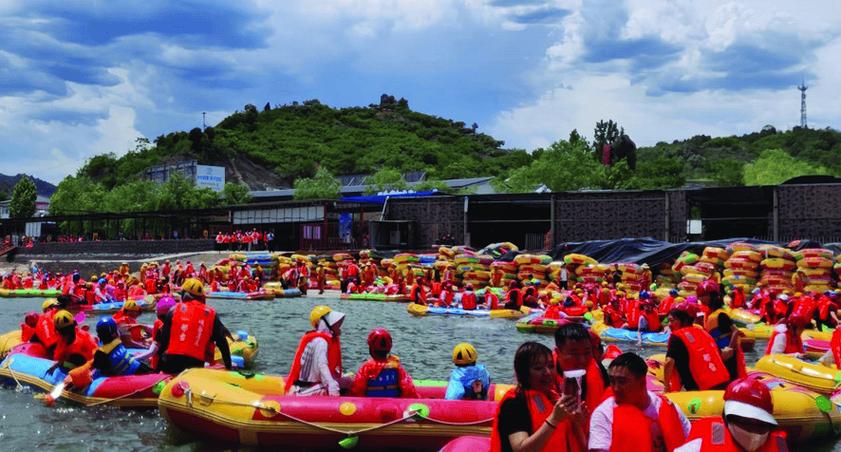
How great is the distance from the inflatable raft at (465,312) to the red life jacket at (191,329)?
13.6 m

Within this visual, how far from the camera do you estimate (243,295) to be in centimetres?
3025

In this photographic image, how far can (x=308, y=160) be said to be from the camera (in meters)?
125

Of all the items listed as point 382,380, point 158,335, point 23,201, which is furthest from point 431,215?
point 23,201

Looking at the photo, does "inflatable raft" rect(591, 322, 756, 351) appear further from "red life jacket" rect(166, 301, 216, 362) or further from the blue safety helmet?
the blue safety helmet

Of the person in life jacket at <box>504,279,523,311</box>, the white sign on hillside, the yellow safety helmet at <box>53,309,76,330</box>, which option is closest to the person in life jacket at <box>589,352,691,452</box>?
the yellow safety helmet at <box>53,309,76,330</box>

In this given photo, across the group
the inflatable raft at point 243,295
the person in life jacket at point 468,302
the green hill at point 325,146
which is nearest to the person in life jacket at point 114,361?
the person in life jacket at point 468,302

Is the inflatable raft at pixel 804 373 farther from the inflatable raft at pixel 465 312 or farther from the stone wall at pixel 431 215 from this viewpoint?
the stone wall at pixel 431 215

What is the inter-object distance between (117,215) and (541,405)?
191 ft

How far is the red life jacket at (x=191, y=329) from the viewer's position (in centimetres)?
975

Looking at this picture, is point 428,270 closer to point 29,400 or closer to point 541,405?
point 29,400

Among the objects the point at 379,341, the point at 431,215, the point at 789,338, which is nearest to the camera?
the point at 379,341

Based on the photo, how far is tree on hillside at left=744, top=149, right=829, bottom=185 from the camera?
197 feet

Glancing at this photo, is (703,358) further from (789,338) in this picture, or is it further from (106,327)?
(106,327)

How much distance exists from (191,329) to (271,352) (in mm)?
6648
